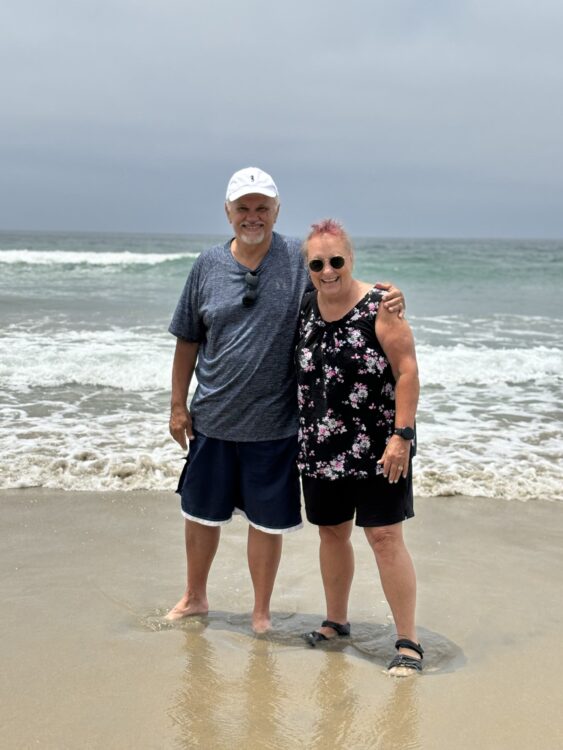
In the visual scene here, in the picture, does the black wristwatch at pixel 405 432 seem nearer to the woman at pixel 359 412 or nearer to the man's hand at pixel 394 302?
the woman at pixel 359 412

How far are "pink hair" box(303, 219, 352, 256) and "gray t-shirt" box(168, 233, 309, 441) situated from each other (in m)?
0.24

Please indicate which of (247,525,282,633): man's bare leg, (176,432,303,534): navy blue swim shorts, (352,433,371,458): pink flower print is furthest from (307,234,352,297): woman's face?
(247,525,282,633): man's bare leg

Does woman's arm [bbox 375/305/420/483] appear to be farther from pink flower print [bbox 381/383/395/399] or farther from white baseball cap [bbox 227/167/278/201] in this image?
white baseball cap [bbox 227/167/278/201]

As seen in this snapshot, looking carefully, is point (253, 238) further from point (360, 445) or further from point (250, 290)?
point (360, 445)

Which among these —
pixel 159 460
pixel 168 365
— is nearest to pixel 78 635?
pixel 159 460

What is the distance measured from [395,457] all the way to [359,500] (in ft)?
0.87

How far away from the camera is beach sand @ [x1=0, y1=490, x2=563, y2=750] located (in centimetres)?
263

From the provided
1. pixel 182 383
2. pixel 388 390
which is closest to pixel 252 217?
pixel 182 383

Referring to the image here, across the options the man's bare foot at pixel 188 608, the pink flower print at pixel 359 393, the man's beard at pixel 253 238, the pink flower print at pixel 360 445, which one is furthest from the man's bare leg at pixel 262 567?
the man's beard at pixel 253 238

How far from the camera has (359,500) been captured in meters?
3.12

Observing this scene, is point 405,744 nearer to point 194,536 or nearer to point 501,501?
point 194,536

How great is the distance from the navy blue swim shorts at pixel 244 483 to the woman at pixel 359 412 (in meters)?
0.17

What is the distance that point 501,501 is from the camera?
5344 millimetres

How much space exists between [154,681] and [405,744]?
3.07 ft
